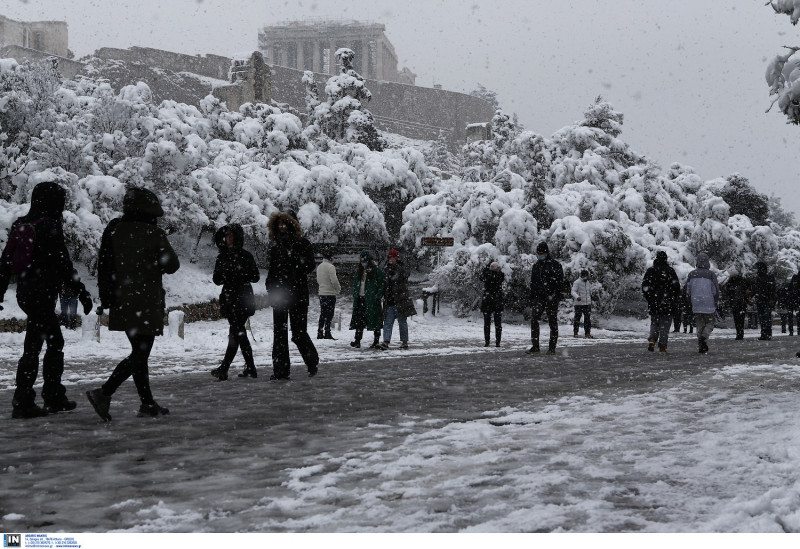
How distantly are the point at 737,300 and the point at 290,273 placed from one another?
1463cm

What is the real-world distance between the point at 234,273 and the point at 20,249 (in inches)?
107

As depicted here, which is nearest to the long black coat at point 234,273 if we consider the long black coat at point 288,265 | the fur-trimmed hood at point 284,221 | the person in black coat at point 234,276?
the person in black coat at point 234,276

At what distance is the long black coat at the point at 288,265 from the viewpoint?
27.8ft

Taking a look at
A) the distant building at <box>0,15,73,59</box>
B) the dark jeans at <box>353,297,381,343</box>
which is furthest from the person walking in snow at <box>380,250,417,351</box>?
the distant building at <box>0,15,73,59</box>

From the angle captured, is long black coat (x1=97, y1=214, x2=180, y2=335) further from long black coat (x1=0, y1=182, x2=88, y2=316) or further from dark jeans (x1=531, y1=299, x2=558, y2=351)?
dark jeans (x1=531, y1=299, x2=558, y2=351)

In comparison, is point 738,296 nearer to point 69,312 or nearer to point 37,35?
point 69,312

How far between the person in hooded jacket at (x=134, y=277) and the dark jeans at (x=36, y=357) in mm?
387

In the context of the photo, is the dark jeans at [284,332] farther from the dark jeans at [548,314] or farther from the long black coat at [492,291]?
the long black coat at [492,291]

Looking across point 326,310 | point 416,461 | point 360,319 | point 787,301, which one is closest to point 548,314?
point 360,319

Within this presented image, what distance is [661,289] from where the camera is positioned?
1334 centimetres

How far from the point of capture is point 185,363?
11117mm

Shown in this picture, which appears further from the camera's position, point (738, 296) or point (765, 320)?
point (738, 296)

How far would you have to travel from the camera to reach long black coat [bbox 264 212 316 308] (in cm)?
846

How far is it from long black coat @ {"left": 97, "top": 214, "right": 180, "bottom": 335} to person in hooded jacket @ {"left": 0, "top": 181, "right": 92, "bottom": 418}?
0.72 feet
